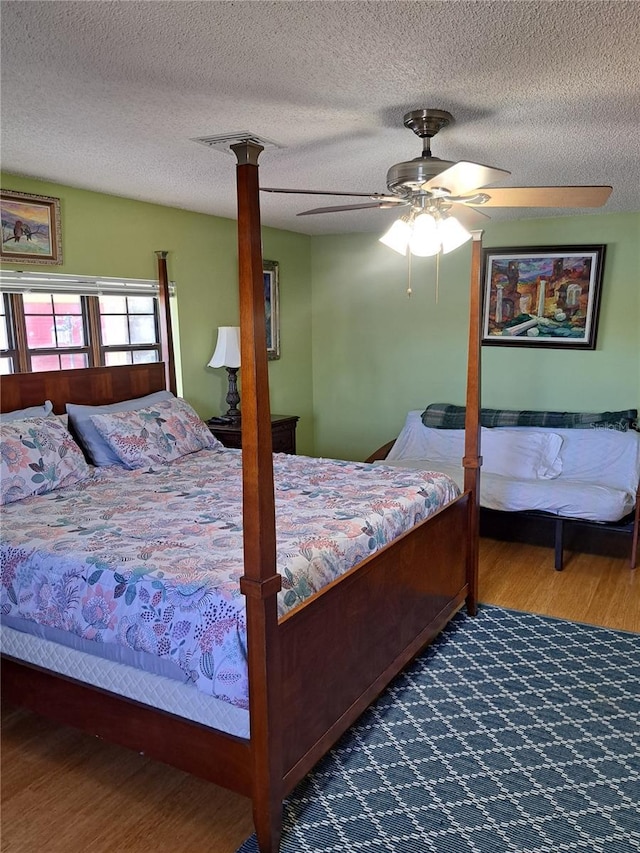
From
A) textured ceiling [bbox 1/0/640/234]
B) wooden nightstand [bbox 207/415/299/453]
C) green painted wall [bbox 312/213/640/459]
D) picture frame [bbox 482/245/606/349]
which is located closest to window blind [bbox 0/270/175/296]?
textured ceiling [bbox 1/0/640/234]

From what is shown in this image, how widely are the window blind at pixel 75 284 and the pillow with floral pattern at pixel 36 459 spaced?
734 mm

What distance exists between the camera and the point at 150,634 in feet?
6.61

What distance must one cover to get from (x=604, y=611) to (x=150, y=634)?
255cm

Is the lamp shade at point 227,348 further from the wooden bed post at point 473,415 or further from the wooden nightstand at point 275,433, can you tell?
the wooden bed post at point 473,415

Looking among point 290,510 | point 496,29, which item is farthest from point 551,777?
point 496,29

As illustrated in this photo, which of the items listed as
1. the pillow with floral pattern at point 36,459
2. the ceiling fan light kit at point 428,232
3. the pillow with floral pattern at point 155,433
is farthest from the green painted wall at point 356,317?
the ceiling fan light kit at point 428,232

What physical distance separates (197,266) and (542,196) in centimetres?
279

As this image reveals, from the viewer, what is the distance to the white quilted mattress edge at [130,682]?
1923mm

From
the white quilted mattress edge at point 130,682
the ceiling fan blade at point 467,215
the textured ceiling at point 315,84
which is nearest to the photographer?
the textured ceiling at point 315,84

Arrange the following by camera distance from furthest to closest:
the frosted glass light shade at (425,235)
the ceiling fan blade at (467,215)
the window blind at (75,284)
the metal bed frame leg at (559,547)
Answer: the metal bed frame leg at (559,547) → the window blind at (75,284) → the ceiling fan blade at (467,215) → the frosted glass light shade at (425,235)

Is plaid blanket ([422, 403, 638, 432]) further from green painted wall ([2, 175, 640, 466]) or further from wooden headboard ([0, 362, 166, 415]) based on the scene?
wooden headboard ([0, 362, 166, 415])

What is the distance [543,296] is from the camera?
4.91 m

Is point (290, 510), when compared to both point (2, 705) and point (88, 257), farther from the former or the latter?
point (88, 257)

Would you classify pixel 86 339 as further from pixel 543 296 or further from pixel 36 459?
pixel 543 296
